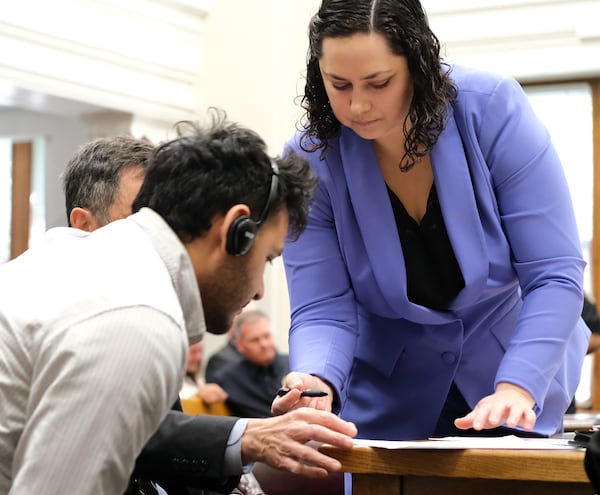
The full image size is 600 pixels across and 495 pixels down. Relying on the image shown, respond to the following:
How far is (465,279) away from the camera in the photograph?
215 centimetres

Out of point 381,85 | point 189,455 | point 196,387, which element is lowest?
point 196,387

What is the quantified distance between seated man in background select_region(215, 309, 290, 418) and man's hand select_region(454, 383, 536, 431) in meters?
4.50

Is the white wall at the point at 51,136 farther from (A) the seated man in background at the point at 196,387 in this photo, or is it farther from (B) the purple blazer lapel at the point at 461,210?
(B) the purple blazer lapel at the point at 461,210

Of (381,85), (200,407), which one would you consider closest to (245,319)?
(200,407)

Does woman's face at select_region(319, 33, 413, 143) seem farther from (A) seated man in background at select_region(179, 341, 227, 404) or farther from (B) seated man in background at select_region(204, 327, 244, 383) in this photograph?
(B) seated man in background at select_region(204, 327, 244, 383)

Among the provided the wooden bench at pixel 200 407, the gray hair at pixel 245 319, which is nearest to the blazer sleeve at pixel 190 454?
the wooden bench at pixel 200 407

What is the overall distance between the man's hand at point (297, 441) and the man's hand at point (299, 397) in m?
0.21

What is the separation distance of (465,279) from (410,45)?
472 millimetres

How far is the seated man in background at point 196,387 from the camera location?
19.6 ft

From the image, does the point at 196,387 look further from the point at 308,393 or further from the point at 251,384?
the point at 308,393

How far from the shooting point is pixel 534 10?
7.22 metres

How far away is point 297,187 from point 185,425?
0.46 m

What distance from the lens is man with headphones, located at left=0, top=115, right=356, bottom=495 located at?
4.22ft

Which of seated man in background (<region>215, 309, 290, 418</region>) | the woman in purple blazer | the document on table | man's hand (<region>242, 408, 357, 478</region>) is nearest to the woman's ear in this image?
man's hand (<region>242, 408, 357, 478</region>)
